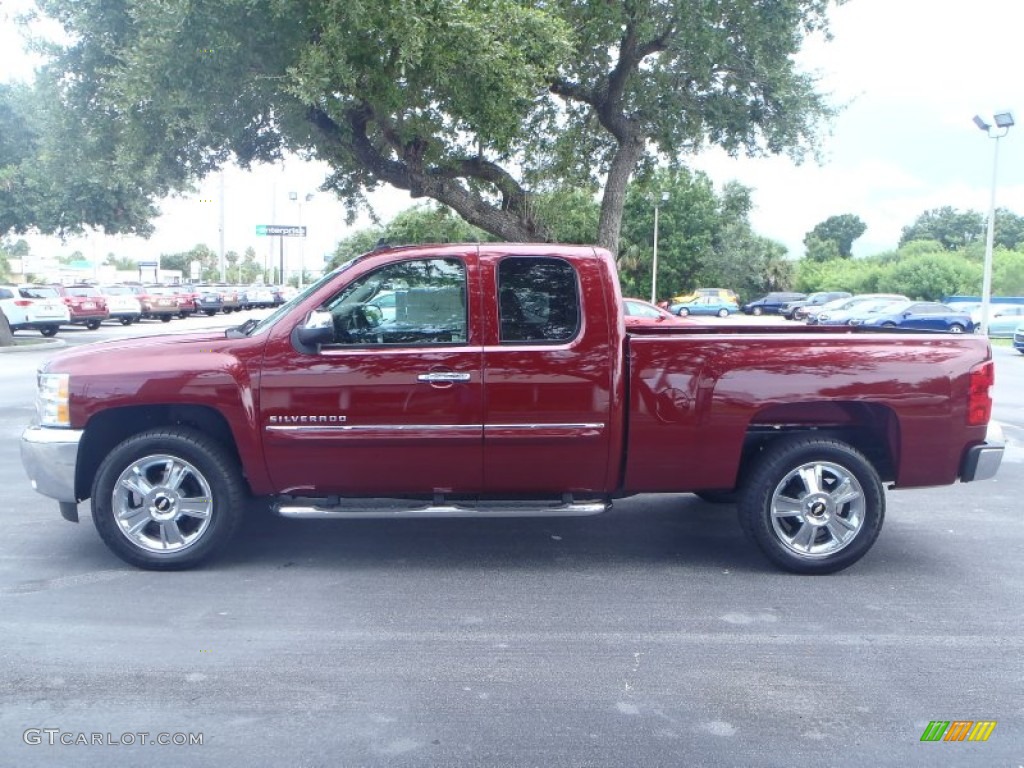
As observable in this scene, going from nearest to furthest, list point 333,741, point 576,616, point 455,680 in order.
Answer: point 333,741 < point 455,680 < point 576,616

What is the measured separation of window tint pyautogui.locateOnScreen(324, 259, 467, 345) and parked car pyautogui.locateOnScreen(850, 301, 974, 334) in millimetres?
37340

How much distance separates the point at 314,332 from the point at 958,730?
3828 mm

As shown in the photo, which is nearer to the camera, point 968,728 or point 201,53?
point 968,728

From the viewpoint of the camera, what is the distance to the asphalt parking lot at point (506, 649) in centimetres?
384

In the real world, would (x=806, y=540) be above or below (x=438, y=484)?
below

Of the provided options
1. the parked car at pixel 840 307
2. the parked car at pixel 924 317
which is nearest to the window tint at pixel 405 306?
the parked car at pixel 924 317

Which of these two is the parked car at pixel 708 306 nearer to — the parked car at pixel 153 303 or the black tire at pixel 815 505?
the parked car at pixel 153 303

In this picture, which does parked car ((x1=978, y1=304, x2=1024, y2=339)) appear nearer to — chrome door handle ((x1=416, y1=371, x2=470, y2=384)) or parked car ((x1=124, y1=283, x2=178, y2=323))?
parked car ((x1=124, y1=283, x2=178, y2=323))

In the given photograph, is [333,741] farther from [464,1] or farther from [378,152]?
[378,152]

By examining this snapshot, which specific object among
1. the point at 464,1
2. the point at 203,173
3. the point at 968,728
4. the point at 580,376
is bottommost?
the point at 968,728

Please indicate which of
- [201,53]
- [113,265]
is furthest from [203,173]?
[113,265]

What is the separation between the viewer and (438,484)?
5863 millimetres

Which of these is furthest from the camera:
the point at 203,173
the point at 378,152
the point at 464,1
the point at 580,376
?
the point at 203,173

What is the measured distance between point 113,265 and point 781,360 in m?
140
